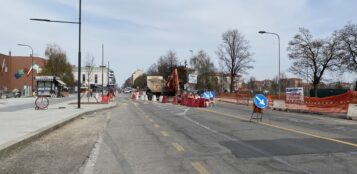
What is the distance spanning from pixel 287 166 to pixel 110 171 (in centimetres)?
351

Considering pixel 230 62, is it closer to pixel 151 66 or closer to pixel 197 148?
pixel 151 66

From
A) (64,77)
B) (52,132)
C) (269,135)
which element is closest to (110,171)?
(269,135)

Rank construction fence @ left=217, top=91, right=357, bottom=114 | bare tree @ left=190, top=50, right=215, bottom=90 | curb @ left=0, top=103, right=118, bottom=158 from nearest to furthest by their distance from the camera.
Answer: curb @ left=0, top=103, right=118, bottom=158 → construction fence @ left=217, top=91, right=357, bottom=114 → bare tree @ left=190, top=50, right=215, bottom=90

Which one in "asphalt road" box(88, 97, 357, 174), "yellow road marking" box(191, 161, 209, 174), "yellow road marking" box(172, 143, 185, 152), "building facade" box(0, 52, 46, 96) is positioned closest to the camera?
"yellow road marking" box(191, 161, 209, 174)

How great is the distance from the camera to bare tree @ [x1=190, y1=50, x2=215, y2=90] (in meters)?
114

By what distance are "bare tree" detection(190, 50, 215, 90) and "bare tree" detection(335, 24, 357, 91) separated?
51529 mm

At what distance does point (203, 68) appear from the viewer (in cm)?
11719

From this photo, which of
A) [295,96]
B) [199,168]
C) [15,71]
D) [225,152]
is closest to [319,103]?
[295,96]

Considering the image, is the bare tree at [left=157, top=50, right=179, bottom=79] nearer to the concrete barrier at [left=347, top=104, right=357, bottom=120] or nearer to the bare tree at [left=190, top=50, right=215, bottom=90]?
the bare tree at [left=190, top=50, right=215, bottom=90]

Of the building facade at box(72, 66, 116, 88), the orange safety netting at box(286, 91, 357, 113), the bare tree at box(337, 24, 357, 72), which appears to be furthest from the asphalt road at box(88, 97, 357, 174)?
the building facade at box(72, 66, 116, 88)

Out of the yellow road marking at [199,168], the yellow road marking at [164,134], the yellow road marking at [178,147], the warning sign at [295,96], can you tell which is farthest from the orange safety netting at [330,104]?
the yellow road marking at [199,168]

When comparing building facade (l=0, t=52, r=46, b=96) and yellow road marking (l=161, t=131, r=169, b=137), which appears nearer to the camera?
yellow road marking (l=161, t=131, r=169, b=137)

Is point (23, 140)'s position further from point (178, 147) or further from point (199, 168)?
point (199, 168)

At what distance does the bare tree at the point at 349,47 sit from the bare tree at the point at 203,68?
169 feet
